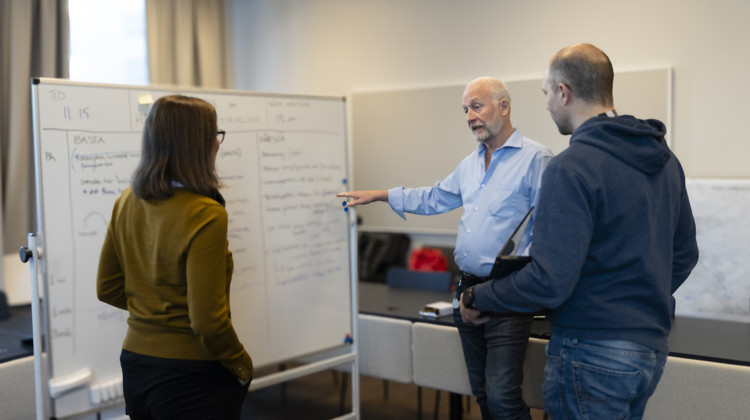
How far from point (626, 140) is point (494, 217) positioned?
82 centimetres

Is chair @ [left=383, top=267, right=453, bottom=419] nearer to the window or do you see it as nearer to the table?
the table

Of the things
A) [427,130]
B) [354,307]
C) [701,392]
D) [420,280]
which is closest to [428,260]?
[420,280]

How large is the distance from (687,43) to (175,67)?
3.36m

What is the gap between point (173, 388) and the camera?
1645mm

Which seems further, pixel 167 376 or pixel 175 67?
pixel 175 67

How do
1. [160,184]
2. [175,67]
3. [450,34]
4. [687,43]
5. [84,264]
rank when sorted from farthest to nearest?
[175,67]
[450,34]
[687,43]
[84,264]
[160,184]

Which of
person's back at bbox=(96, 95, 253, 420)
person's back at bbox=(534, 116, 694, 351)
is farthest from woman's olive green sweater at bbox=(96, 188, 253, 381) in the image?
person's back at bbox=(534, 116, 694, 351)

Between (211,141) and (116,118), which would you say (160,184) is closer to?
(211,141)

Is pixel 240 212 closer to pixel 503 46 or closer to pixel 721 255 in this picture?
pixel 503 46

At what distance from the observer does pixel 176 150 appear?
1625 mm

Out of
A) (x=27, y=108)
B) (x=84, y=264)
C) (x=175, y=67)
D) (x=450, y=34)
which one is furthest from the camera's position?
(x=175, y=67)

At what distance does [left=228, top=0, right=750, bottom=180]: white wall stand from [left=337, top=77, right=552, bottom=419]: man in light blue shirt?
1442 millimetres

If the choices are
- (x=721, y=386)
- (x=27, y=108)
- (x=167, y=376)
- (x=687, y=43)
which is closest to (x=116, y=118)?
(x=167, y=376)

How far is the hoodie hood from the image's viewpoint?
1425 mm
